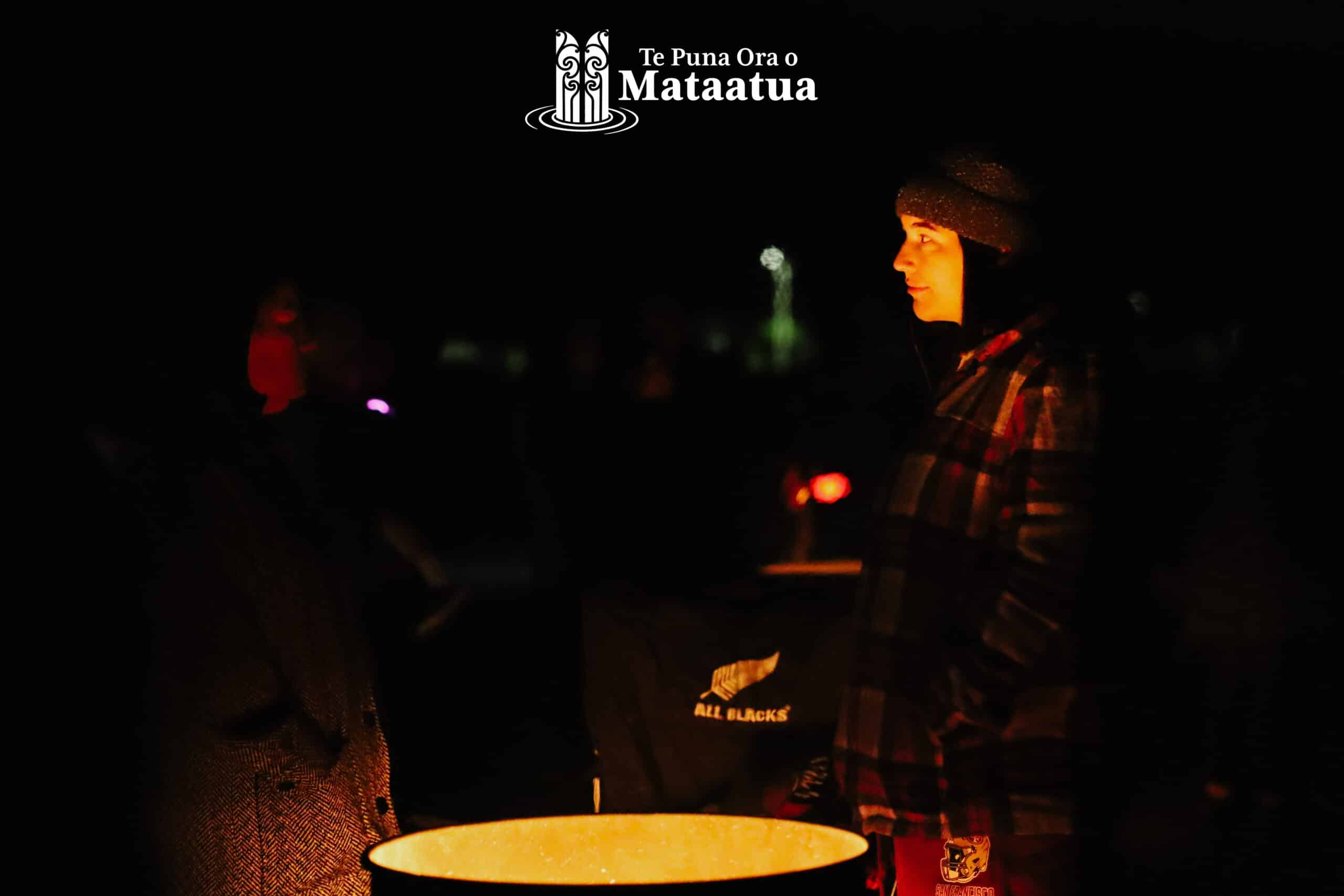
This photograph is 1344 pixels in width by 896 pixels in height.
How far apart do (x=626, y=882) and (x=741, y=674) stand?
1380 millimetres

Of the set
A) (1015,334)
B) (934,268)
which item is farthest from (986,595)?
(934,268)

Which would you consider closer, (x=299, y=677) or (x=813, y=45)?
(x=299, y=677)

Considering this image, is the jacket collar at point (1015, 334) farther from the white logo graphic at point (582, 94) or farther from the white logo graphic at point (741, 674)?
the white logo graphic at point (582, 94)

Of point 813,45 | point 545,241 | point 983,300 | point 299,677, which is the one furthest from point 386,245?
point 983,300

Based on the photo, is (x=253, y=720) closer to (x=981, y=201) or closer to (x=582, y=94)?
(x=981, y=201)

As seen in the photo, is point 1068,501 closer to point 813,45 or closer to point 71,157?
point 71,157

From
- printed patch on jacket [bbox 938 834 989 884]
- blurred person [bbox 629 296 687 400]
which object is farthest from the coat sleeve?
blurred person [bbox 629 296 687 400]

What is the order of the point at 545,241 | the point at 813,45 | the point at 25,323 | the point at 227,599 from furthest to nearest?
the point at 545,241
the point at 813,45
the point at 25,323
the point at 227,599

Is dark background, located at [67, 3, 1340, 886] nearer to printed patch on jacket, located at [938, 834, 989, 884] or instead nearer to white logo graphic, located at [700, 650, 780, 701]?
printed patch on jacket, located at [938, 834, 989, 884]

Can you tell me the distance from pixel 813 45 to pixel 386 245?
2125mm

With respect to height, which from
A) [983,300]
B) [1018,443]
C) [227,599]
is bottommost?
[227,599]

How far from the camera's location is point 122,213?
3939 millimetres

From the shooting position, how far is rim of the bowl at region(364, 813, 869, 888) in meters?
1.26

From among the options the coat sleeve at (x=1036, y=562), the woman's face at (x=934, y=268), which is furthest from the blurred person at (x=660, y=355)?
the coat sleeve at (x=1036, y=562)
